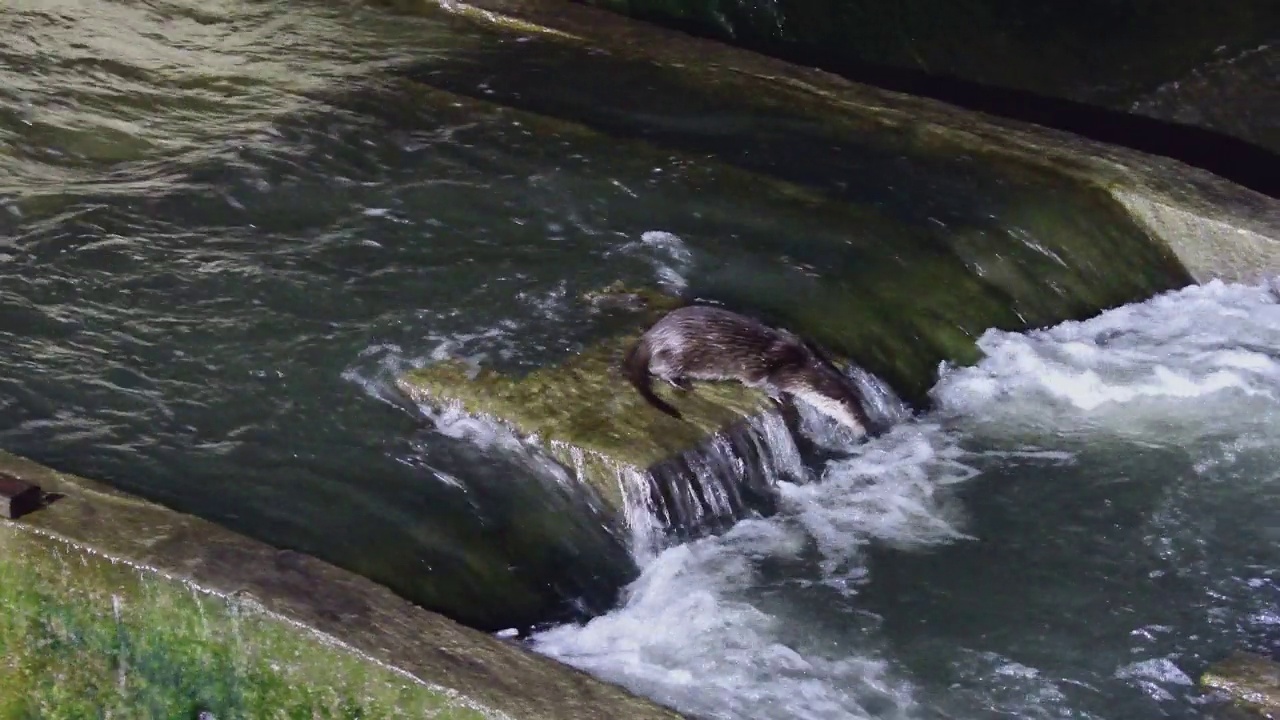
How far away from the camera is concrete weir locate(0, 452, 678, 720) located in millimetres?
5172

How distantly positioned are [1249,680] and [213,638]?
11.6ft

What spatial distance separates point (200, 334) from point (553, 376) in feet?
5.39

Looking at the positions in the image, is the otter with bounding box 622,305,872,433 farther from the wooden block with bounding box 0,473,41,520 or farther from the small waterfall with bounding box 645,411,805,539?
the wooden block with bounding box 0,473,41,520

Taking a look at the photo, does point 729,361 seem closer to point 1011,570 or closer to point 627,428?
point 627,428

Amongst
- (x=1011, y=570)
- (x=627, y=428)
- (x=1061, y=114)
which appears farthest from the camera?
(x=1061, y=114)

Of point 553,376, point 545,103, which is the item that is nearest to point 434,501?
point 553,376

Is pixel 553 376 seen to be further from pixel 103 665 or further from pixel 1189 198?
pixel 1189 198

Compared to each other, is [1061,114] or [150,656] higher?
[1061,114]

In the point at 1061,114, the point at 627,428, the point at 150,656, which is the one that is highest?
the point at 1061,114

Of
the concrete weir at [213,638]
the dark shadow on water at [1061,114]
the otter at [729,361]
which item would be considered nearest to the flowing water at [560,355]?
the otter at [729,361]

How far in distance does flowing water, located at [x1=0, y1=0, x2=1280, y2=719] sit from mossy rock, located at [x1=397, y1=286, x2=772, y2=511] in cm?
11

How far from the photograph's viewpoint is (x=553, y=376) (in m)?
7.04

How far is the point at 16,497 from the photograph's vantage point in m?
5.63

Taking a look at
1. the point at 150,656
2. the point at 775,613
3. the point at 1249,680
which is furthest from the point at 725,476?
the point at 150,656
